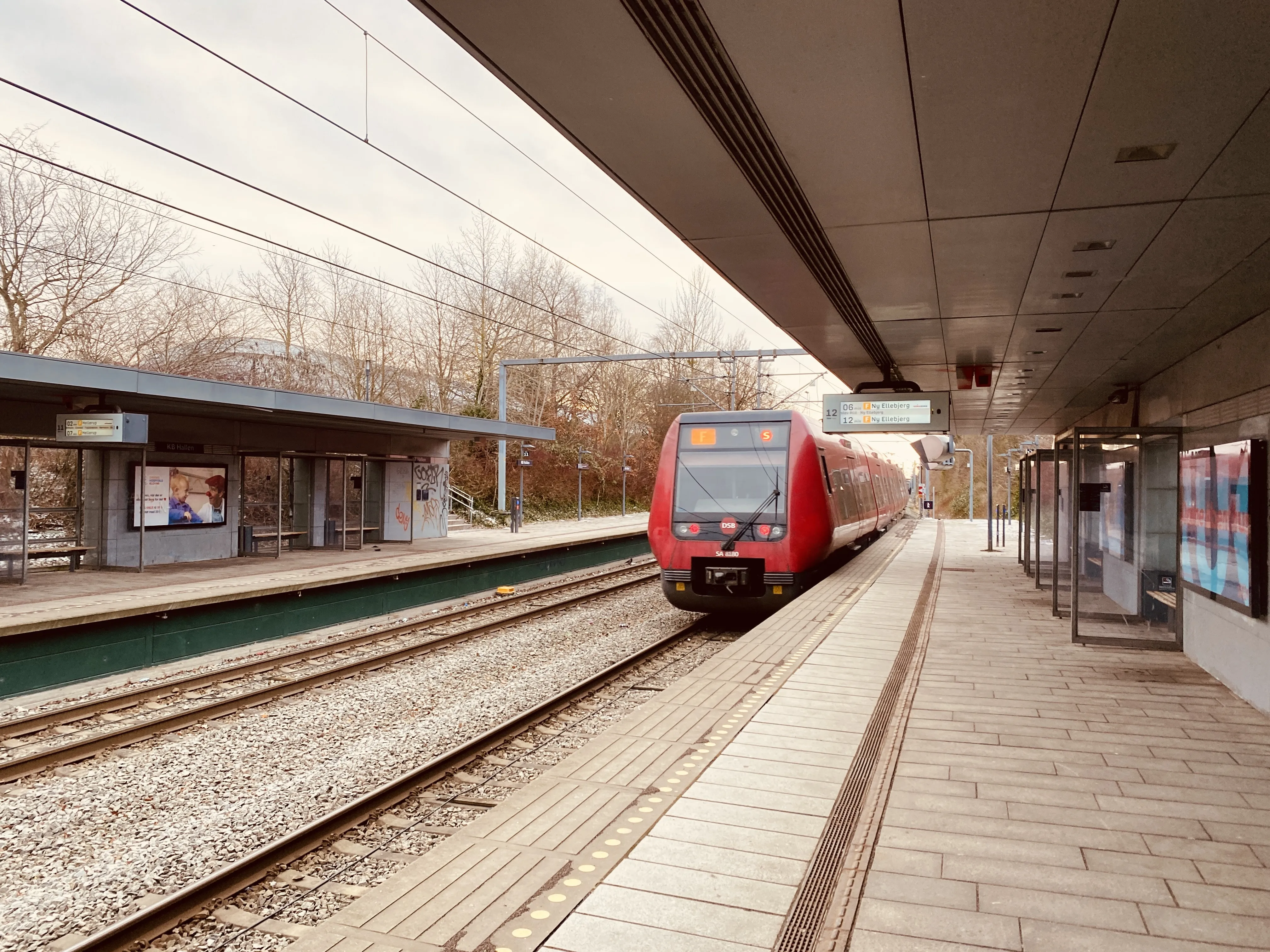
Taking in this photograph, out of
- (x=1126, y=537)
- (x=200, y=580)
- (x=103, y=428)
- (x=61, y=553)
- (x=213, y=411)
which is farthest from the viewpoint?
(x=213, y=411)

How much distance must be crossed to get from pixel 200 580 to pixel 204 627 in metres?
2.15

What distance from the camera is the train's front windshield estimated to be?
10.6 metres

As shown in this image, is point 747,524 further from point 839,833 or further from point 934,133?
point 934,133

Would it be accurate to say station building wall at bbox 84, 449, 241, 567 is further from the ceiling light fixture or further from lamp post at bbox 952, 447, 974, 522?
lamp post at bbox 952, 447, 974, 522

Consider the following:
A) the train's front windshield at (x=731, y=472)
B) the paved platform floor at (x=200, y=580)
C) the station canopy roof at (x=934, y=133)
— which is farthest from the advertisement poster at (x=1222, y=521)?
the paved platform floor at (x=200, y=580)

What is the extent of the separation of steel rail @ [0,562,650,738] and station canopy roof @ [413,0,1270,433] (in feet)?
22.0

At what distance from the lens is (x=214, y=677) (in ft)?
28.4

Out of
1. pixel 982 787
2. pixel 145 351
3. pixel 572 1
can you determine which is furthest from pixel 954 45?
pixel 145 351

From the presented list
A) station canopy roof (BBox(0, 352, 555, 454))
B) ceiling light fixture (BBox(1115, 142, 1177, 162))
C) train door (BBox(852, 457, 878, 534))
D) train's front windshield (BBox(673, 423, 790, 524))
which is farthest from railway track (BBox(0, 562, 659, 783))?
ceiling light fixture (BBox(1115, 142, 1177, 162))

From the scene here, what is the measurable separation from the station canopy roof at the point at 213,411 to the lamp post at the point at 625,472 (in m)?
15.0

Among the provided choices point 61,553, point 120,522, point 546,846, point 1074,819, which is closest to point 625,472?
point 120,522

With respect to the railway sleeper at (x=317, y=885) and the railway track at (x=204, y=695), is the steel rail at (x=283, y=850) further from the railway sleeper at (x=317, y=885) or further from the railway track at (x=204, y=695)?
the railway track at (x=204, y=695)

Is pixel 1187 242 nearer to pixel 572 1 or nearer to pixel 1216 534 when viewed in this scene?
pixel 1216 534

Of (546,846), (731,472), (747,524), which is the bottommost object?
(546,846)
